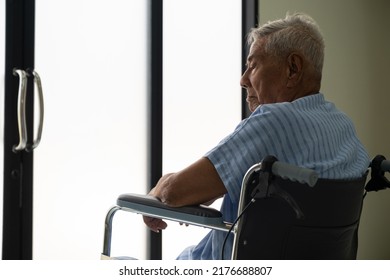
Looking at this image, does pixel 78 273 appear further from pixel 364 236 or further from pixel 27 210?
pixel 364 236

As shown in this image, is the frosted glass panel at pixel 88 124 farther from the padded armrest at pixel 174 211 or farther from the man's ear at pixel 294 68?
the man's ear at pixel 294 68

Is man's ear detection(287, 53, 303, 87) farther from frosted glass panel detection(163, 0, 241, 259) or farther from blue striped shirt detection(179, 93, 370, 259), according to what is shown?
A: frosted glass panel detection(163, 0, 241, 259)

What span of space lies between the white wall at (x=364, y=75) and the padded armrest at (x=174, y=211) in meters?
2.10

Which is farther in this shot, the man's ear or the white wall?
the white wall

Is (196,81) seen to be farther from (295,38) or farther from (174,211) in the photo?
(174,211)

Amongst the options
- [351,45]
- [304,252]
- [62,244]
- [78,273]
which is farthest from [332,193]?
[351,45]

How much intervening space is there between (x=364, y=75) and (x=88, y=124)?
2250mm

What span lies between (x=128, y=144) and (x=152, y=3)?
2.30 ft

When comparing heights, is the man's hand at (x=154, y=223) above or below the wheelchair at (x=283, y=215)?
below

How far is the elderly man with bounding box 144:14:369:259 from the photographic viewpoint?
118 cm

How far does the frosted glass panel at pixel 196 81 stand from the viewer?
2.54 meters

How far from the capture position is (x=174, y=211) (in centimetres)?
119

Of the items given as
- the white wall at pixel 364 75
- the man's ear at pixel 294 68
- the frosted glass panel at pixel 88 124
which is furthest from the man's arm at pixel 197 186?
the white wall at pixel 364 75

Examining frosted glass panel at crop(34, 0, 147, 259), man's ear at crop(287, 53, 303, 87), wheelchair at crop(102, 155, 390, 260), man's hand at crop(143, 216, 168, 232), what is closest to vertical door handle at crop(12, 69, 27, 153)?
frosted glass panel at crop(34, 0, 147, 259)
